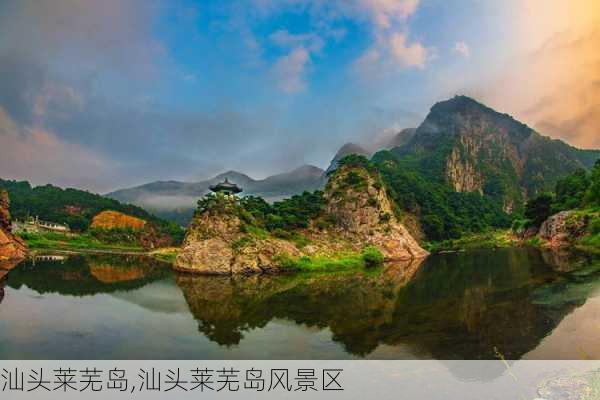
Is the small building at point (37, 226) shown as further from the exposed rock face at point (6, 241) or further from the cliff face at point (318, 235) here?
the cliff face at point (318, 235)

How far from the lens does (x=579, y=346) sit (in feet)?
48.4

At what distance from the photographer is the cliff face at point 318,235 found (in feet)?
150

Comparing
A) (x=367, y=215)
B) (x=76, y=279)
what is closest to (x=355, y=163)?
(x=367, y=215)

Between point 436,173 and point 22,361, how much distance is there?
177427mm

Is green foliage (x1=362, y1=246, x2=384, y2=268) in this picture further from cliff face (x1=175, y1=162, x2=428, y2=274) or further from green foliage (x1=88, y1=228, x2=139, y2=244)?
green foliage (x1=88, y1=228, x2=139, y2=244)

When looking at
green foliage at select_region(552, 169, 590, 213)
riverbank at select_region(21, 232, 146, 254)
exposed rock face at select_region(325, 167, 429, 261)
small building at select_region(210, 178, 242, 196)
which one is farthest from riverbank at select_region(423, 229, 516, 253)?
riverbank at select_region(21, 232, 146, 254)

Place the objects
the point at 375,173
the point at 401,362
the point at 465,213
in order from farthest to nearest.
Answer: the point at 465,213
the point at 375,173
the point at 401,362

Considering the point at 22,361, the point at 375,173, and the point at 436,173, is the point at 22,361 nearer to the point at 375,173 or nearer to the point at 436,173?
the point at 375,173

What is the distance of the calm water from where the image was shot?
Answer: 15.9 meters

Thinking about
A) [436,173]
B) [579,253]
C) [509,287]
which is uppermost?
[436,173]

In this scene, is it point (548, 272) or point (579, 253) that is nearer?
point (548, 272)

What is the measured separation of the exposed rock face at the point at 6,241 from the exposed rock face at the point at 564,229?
281 feet

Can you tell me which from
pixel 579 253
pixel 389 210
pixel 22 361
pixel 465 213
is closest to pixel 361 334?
pixel 22 361

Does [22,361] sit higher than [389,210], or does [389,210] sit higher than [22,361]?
[389,210]
